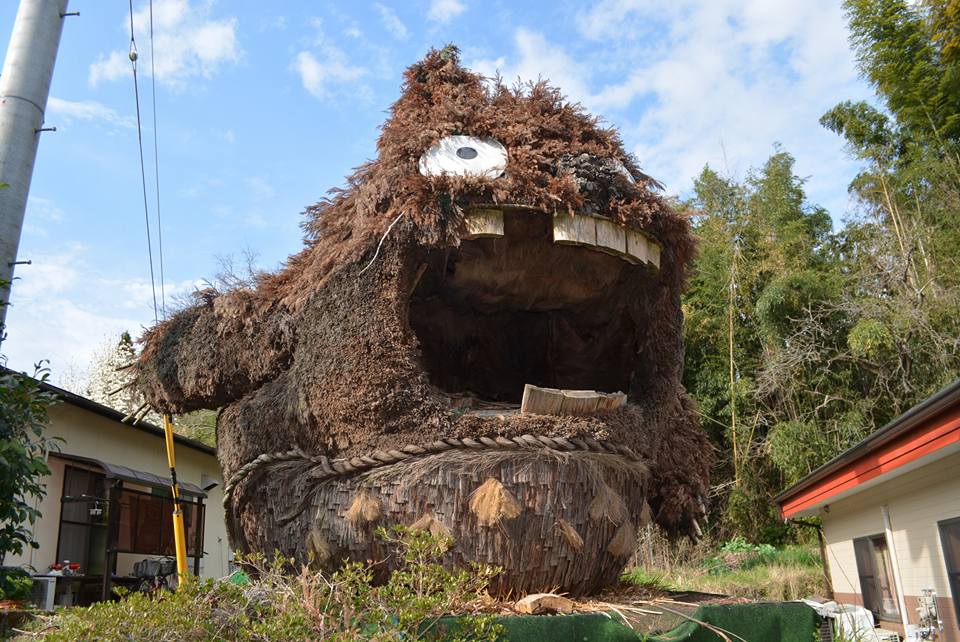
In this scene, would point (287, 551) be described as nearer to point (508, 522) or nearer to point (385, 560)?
point (385, 560)

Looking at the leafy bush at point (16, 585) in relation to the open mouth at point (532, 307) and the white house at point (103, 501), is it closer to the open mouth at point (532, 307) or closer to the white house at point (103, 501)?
the white house at point (103, 501)

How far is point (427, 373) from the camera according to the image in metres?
3.44

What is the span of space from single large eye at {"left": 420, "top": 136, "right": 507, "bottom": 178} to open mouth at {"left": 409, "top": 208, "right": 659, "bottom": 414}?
0.67ft

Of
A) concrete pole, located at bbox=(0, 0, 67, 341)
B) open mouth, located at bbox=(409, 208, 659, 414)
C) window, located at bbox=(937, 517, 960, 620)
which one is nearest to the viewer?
open mouth, located at bbox=(409, 208, 659, 414)

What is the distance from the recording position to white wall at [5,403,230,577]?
26.4 ft

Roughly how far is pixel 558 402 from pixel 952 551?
4.54 meters

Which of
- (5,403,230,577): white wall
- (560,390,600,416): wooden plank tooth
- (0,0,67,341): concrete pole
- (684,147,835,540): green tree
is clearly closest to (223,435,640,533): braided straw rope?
(560,390,600,416): wooden plank tooth

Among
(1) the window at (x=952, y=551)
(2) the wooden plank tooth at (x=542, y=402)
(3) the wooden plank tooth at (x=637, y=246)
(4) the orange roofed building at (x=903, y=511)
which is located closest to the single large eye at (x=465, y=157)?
(3) the wooden plank tooth at (x=637, y=246)

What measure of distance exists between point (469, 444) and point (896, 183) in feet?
39.9

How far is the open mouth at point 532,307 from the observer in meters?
3.33

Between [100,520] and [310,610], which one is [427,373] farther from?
[100,520]

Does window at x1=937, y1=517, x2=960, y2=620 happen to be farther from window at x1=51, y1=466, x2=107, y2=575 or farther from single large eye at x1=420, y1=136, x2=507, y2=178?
window at x1=51, y1=466, x2=107, y2=575

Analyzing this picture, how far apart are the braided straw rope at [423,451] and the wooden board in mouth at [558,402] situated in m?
0.13

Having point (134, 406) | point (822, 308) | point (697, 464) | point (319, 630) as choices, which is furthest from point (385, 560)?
point (822, 308)
